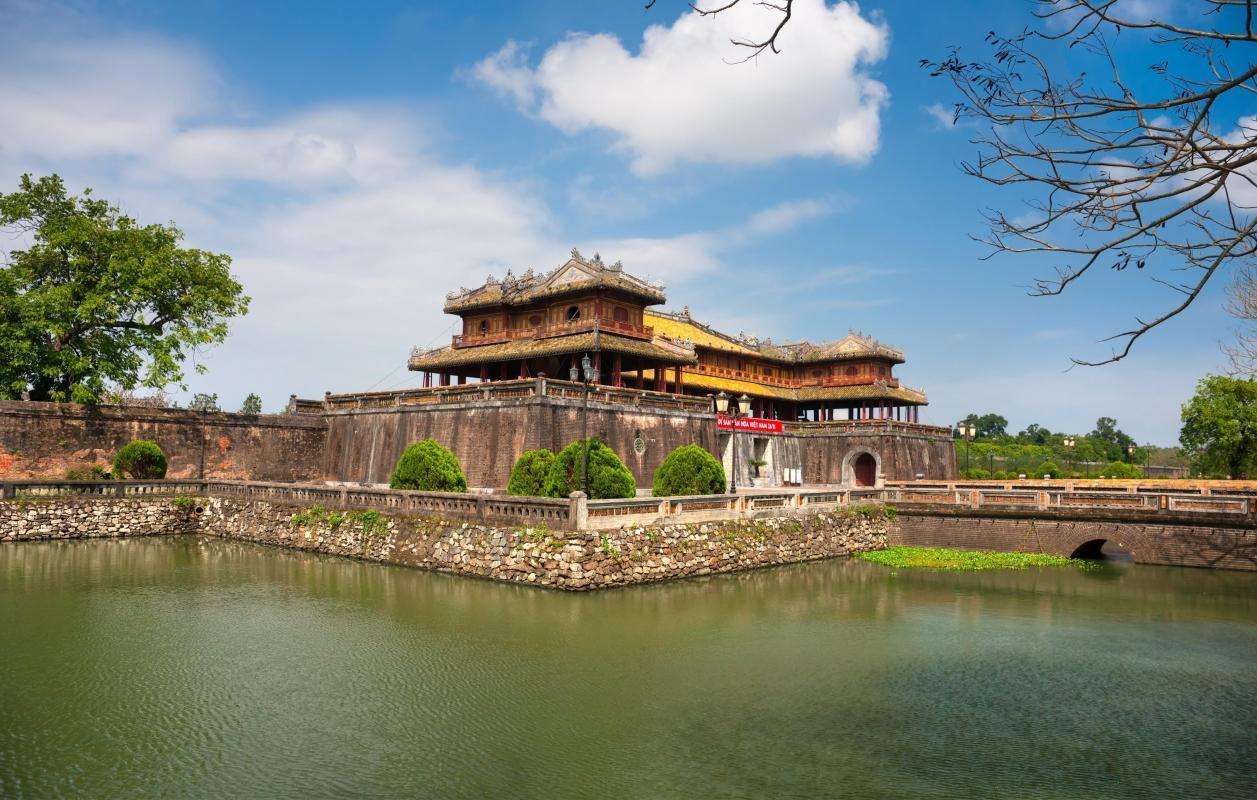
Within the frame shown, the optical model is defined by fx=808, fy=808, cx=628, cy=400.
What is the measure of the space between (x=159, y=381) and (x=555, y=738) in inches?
1150

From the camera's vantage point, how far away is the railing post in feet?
60.6

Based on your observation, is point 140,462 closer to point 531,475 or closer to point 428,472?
point 428,472

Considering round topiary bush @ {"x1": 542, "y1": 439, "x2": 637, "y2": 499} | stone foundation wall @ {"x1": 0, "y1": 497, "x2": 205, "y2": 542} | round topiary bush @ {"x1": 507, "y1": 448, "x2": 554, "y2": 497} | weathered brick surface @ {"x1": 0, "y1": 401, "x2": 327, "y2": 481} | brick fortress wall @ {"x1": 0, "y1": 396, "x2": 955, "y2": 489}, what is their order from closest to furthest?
1. round topiary bush @ {"x1": 542, "y1": 439, "x2": 637, "y2": 499}
2. round topiary bush @ {"x1": 507, "y1": 448, "x2": 554, "y2": 497}
3. stone foundation wall @ {"x1": 0, "y1": 497, "x2": 205, "y2": 542}
4. brick fortress wall @ {"x1": 0, "y1": 396, "x2": 955, "y2": 489}
5. weathered brick surface @ {"x1": 0, "y1": 401, "x2": 327, "y2": 481}

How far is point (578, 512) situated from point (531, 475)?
396cm

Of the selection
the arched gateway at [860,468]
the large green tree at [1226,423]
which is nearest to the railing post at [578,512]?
the arched gateway at [860,468]

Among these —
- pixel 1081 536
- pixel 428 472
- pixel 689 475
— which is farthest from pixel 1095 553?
pixel 428 472

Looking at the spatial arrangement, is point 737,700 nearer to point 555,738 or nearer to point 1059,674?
point 555,738

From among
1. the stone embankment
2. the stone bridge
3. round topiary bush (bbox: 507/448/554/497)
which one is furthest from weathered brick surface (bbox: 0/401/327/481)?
the stone bridge

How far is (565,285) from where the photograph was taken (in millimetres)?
35250

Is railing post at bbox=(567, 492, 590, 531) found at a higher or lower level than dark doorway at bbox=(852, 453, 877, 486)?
lower

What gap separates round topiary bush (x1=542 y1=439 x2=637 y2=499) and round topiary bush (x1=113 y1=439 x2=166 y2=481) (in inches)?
Answer: 689

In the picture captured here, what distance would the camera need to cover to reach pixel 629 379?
128 ft

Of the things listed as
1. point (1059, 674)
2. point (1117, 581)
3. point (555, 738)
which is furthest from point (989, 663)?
point (1117, 581)

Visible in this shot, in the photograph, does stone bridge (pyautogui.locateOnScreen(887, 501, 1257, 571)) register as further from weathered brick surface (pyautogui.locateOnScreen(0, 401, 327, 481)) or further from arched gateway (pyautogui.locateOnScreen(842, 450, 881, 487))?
weathered brick surface (pyautogui.locateOnScreen(0, 401, 327, 481))
